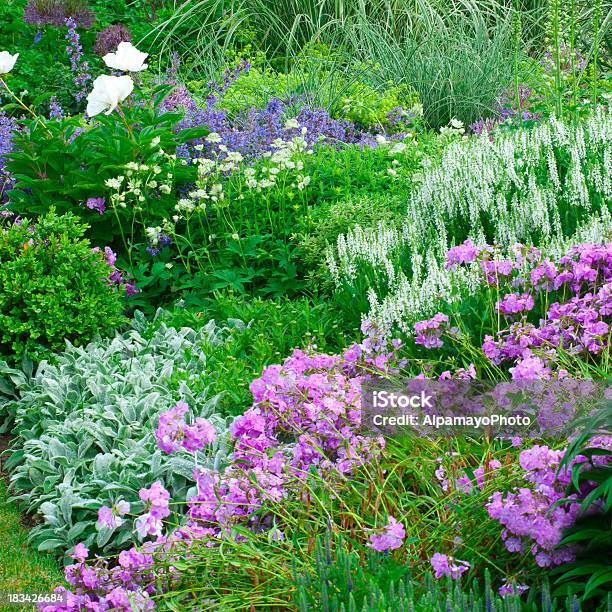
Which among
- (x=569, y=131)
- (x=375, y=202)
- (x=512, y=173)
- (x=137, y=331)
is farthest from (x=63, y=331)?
(x=569, y=131)

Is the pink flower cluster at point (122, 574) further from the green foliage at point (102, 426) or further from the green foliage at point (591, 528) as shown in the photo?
the green foliage at point (591, 528)

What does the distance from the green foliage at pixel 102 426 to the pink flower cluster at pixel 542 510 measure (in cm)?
132

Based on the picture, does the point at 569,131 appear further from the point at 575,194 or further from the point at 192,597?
the point at 192,597

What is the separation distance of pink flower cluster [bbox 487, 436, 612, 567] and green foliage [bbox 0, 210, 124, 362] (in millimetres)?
2945

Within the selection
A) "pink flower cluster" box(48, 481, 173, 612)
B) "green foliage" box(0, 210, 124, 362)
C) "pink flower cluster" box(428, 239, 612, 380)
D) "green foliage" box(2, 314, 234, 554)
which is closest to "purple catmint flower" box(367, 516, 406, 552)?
"pink flower cluster" box(48, 481, 173, 612)

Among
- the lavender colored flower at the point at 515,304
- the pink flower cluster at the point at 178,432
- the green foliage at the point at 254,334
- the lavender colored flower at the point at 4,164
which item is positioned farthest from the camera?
the lavender colored flower at the point at 4,164

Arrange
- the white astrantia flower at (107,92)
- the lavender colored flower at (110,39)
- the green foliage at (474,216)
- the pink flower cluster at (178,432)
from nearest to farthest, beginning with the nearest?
1. the pink flower cluster at (178,432)
2. the green foliage at (474,216)
3. the white astrantia flower at (107,92)
4. the lavender colored flower at (110,39)

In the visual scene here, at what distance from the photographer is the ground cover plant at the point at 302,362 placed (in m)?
2.50

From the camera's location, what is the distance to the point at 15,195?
18.6 feet

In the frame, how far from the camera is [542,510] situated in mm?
2244

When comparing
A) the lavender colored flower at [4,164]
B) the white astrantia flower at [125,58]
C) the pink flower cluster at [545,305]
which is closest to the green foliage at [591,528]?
the pink flower cluster at [545,305]

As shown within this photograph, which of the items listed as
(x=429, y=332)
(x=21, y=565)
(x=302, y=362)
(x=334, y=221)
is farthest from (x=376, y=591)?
(x=334, y=221)

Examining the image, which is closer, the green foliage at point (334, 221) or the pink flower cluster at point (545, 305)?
the pink flower cluster at point (545, 305)

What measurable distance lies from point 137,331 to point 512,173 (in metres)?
2.22
